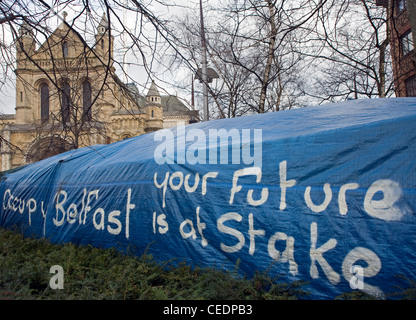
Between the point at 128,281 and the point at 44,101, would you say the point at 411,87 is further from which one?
the point at 128,281

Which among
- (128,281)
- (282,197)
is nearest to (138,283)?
(128,281)

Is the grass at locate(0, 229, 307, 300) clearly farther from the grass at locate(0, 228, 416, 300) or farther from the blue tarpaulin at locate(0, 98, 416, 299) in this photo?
the blue tarpaulin at locate(0, 98, 416, 299)

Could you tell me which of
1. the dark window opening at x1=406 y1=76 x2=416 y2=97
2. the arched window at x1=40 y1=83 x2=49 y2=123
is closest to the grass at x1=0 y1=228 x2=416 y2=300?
the arched window at x1=40 y1=83 x2=49 y2=123

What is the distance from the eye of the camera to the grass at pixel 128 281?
312 cm

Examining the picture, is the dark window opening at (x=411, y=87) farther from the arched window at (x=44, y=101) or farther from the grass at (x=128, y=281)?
the arched window at (x=44, y=101)

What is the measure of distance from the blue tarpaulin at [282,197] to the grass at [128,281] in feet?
0.71

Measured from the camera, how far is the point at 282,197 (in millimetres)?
3463

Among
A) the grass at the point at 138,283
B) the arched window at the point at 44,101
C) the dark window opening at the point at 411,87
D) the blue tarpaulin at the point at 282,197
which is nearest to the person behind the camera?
the blue tarpaulin at the point at 282,197

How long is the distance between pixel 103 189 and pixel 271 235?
3263 millimetres

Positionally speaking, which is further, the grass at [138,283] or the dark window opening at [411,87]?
the dark window opening at [411,87]

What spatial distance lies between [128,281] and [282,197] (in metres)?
1.94

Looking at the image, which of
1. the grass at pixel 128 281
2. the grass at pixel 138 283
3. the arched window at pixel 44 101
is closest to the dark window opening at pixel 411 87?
the grass at pixel 138 283
